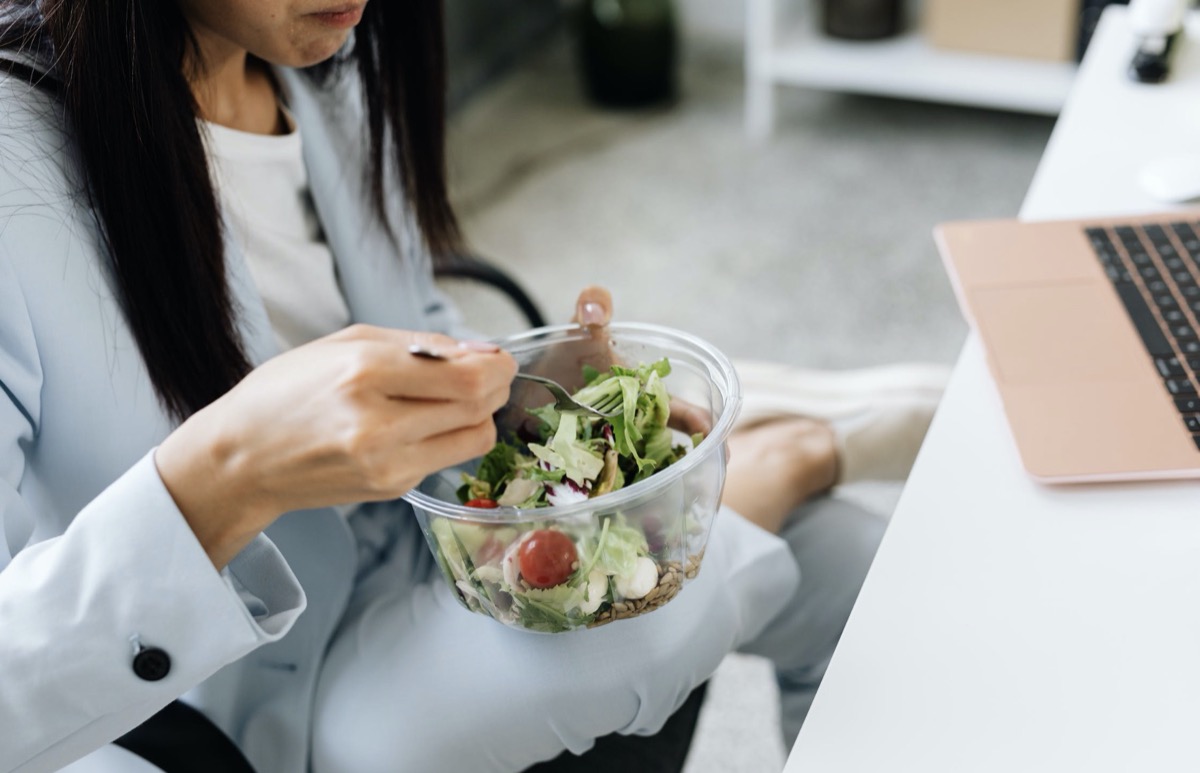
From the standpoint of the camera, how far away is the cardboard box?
2414mm

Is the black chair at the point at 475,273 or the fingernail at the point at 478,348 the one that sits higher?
the fingernail at the point at 478,348

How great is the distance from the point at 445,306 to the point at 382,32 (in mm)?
285

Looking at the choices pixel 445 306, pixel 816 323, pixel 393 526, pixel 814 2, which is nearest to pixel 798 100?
pixel 814 2

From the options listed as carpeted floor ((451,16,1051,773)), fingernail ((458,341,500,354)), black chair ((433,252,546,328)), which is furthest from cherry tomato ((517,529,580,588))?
carpeted floor ((451,16,1051,773))

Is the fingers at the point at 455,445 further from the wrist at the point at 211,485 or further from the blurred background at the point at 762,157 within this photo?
the blurred background at the point at 762,157

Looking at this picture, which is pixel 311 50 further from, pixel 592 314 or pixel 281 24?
pixel 592 314

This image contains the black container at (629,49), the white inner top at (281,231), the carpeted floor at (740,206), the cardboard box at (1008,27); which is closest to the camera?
the white inner top at (281,231)

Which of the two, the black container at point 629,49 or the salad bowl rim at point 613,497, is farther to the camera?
the black container at point 629,49

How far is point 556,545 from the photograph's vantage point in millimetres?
668

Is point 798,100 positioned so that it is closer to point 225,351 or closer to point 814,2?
point 814,2

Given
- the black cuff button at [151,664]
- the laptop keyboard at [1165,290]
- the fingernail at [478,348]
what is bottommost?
the black cuff button at [151,664]

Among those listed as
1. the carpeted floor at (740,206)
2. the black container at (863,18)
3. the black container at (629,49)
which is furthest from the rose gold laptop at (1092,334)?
the black container at (629,49)

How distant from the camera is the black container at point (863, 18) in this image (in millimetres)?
2611

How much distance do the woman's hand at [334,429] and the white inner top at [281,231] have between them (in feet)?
1.14
